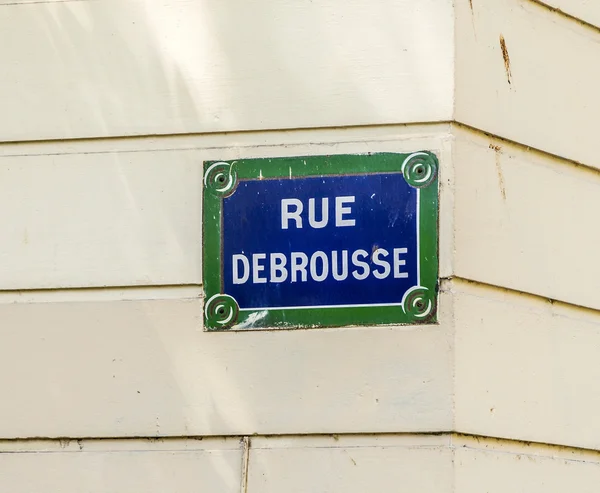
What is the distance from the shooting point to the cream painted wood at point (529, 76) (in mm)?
4008

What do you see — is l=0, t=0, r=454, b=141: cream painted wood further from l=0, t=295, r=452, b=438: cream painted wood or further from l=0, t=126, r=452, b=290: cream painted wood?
l=0, t=295, r=452, b=438: cream painted wood

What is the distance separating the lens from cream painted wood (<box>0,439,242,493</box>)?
3.89 meters

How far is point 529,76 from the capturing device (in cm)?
416

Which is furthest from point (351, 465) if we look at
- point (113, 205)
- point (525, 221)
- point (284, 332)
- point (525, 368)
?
point (113, 205)

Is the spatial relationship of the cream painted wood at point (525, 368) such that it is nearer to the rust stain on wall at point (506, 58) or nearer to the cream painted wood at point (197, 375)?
the cream painted wood at point (197, 375)

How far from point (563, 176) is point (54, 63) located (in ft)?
4.82

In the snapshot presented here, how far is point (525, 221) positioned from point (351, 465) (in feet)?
2.73

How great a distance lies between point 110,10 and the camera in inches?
165

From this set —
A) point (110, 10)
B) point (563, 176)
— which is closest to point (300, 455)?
point (563, 176)

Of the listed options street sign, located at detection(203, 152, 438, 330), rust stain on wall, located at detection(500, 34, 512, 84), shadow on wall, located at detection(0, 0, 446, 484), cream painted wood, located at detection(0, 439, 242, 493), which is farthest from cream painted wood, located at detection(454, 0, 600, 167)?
cream painted wood, located at detection(0, 439, 242, 493)

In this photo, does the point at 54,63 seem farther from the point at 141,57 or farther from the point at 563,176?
the point at 563,176

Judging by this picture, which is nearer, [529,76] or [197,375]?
[197,375]

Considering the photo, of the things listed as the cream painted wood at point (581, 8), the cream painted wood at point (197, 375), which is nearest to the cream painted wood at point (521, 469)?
Answer: the cream painted wood at point (197, 375)

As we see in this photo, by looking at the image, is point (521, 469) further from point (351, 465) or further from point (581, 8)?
point (581, 8)
